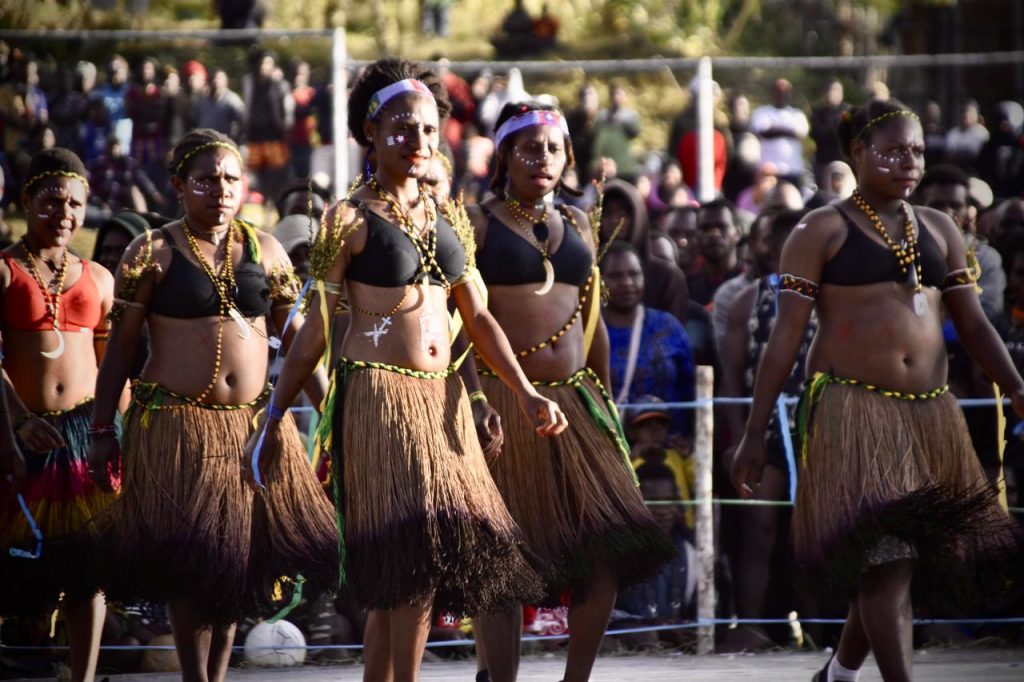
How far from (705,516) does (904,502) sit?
2.57 metres

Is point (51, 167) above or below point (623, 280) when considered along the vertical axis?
above

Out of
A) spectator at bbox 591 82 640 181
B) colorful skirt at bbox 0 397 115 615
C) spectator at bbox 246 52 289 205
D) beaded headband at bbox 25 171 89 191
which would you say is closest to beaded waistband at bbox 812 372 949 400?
colorful skirt at bbox 0 397 115 615

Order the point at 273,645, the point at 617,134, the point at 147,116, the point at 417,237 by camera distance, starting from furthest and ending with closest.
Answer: the point at 617,134, the point at 147,116, the point at 273,645, the point at 417,237

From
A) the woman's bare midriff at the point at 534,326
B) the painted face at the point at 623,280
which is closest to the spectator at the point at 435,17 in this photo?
the painted face at the point at 623,280

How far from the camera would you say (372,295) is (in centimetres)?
524

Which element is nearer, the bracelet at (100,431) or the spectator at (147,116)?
the bracelet at (100,431)

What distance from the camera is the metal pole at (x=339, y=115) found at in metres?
10.7

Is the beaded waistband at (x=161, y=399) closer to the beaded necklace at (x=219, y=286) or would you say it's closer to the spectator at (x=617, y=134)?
the beaded necklace at (x=219, y=286)

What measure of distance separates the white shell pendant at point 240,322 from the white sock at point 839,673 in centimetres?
252

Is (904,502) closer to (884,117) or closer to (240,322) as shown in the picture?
(884,117)

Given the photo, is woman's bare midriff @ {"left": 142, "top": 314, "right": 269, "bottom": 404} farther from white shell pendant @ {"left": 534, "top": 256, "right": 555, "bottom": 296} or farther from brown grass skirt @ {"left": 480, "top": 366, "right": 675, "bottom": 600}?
white shell pendant @ {"left": 534, "top": 256, "right": 555, "bottom": 296}

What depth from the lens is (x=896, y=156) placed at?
5645mm

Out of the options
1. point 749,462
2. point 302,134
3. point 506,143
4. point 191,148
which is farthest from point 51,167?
point 302,134

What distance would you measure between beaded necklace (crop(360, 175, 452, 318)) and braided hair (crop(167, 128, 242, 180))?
91 cm
